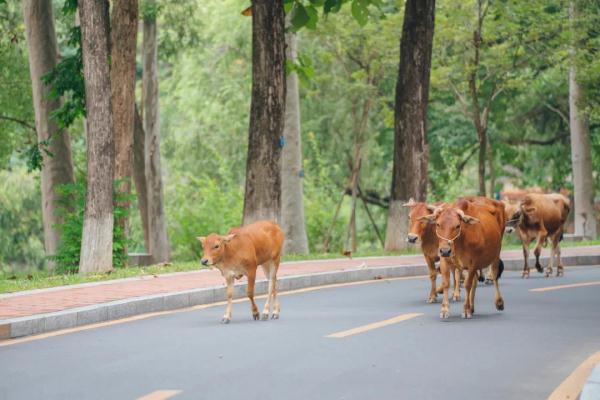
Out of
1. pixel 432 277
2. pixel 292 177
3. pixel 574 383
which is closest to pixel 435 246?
pixel 432 277

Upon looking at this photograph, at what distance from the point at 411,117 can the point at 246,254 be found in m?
15.5

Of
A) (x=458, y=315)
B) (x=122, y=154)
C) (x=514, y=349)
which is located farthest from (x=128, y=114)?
(x=514, y=349)

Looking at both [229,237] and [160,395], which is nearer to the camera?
[160,395]

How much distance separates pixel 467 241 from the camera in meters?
14.3

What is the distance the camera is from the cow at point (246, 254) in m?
13.8

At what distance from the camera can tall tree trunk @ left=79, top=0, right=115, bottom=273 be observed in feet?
71.2

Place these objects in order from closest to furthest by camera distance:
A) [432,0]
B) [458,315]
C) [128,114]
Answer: [458,315]
[128,114]
[432,0]

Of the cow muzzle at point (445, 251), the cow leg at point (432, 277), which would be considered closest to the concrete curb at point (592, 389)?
the cow muzzle at point (445, 251)

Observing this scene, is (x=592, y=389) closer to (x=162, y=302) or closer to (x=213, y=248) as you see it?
(x=213, y=248)

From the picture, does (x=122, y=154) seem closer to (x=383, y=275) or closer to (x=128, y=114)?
(x=128, y=114)

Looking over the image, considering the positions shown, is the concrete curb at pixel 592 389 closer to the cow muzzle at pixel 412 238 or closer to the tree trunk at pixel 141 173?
the cow muzzle at pixel 412 238

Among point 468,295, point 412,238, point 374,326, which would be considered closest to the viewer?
point 374,326

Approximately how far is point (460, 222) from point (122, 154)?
1273 cm

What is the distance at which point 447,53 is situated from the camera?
3897cm
